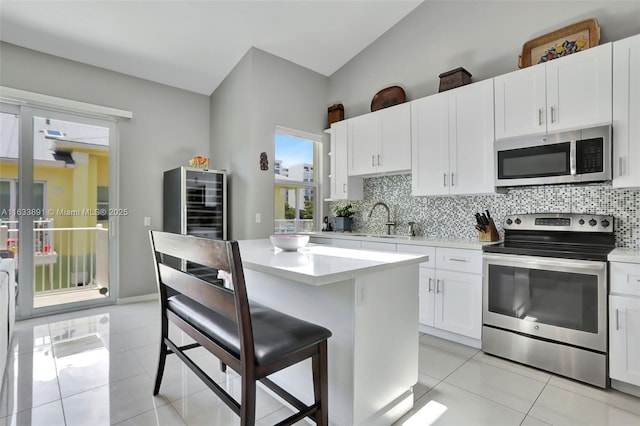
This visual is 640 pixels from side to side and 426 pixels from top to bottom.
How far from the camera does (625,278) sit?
2006mm

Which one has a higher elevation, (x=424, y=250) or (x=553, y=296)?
(x=424, y=250)

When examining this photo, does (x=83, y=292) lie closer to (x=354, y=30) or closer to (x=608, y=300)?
(x=354, y=30)

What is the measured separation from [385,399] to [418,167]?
2356mm

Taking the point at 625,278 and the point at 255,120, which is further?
the point at 255,120

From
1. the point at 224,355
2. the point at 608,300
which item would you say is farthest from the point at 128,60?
the point at 608,300

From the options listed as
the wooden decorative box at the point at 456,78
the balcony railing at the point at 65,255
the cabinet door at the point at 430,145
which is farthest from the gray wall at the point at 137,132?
the wooden decorative box at the point at 456,78

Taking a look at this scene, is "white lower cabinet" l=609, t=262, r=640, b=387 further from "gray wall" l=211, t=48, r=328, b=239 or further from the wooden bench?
"gray wall" l=211, t=48, r=328, b=239

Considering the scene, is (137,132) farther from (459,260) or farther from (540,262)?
(540,262)

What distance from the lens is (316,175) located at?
471cm

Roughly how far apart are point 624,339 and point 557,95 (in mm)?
1778

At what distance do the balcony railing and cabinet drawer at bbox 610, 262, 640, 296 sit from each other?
16.0ft

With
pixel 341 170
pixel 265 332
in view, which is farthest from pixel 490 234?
pixel 265 332

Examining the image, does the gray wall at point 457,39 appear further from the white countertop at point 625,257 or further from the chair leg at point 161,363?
the chair leg at point 161,363

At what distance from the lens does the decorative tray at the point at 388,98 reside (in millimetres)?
3725
